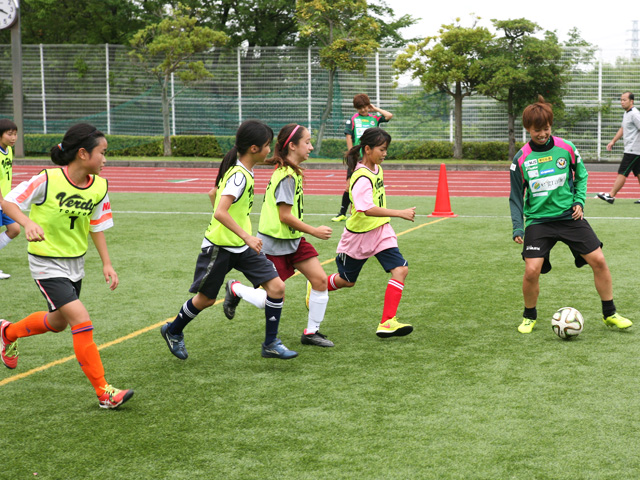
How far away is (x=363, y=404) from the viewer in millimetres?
4145

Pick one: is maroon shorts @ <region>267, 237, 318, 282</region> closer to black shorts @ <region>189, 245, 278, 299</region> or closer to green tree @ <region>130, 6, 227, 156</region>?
black shorts @ <region>189, 245, 278, 299</region>

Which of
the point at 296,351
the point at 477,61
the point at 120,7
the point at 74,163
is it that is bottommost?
the point at 296,351

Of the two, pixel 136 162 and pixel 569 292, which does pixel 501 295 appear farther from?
pixel 136 162

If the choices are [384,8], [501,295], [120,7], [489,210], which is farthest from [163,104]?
[501,295]

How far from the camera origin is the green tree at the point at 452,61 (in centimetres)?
2522

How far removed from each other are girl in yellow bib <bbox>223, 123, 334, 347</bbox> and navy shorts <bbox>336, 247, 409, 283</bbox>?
40cm

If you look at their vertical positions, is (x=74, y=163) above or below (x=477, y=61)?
below

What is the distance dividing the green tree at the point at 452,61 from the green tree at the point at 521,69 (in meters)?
0.42

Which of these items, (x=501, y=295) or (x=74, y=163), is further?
(x=501, y=295)

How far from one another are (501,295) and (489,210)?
21.8 ft

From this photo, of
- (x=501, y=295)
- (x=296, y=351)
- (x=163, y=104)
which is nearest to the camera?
(x=296, y=351)

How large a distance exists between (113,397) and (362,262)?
2291mm

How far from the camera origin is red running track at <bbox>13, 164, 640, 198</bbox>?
→ 1747 centimetres

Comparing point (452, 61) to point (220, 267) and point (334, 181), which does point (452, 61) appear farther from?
point (220, 267)
